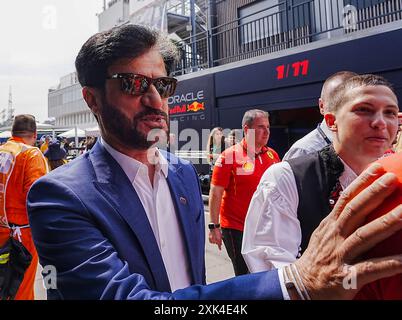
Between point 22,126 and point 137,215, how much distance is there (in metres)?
2.64

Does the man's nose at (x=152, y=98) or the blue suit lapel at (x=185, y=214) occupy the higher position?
the man's nose at (x=152, y=98)

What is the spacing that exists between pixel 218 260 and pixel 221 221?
1.39 m

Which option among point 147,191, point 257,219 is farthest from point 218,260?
point 147,191

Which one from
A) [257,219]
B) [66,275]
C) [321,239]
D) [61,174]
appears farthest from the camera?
[257,219]

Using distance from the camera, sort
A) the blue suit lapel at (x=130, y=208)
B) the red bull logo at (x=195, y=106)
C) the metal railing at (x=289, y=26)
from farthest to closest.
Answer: the red bull logo at (x=195, y=106)
the metal railing at (x=289, y=26)
the blue suit lapel at (x=130, y=208)

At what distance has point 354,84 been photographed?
1422 mm

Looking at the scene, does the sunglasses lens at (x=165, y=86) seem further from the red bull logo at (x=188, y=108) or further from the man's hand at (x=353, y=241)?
the red bull logo at (x=188, y=108)

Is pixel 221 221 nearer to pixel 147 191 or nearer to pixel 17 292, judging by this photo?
pixel 17 292

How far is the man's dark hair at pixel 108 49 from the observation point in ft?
4.15

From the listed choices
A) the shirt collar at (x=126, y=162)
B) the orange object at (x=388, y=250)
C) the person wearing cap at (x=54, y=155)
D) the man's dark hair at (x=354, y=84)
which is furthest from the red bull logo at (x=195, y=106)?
the orange object at (x=388, y=250)

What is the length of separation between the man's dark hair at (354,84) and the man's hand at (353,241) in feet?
2.75

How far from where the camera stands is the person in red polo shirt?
3040mm

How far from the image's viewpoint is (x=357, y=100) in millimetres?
1362

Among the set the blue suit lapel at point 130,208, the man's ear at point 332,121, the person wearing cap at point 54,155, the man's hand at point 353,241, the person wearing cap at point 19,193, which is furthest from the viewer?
the person wearing cap at point 54,155
